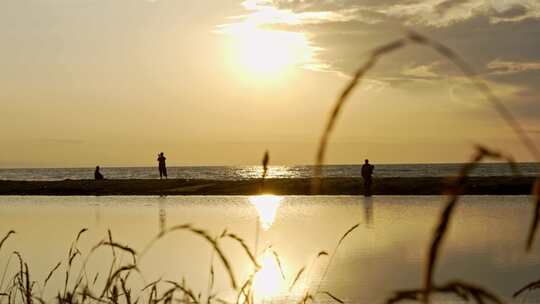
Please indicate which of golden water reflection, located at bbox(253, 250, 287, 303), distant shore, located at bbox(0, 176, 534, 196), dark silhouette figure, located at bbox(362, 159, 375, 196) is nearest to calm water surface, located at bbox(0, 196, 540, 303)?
golden water reflection, located at bbox(253, 250, 287, 303)

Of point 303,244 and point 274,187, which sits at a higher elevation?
point 274,187

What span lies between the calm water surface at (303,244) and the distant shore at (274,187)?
6.01 meters

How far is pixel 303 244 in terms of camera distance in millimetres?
13648

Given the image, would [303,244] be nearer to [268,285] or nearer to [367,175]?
[268,285]

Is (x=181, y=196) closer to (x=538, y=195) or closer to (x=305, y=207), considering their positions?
(x=305, y=207)

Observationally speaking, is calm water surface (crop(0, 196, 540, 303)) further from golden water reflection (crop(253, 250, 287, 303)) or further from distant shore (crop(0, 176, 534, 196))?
distant shore (crop(0, 176, 534, 196))

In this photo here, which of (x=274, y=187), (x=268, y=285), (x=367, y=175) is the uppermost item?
(x=367, y=175)

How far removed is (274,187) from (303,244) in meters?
22.4

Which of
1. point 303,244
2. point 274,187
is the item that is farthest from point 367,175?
point 303,244

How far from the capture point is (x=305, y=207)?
24.3 m

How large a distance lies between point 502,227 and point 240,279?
7.91 m

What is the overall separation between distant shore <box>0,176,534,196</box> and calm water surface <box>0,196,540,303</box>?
601 cm

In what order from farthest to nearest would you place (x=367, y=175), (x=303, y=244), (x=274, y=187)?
(x=274, y=187) → (x=367, y=175) → (x=303, y=244)

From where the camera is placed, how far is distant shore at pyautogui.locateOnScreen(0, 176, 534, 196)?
103 feet
